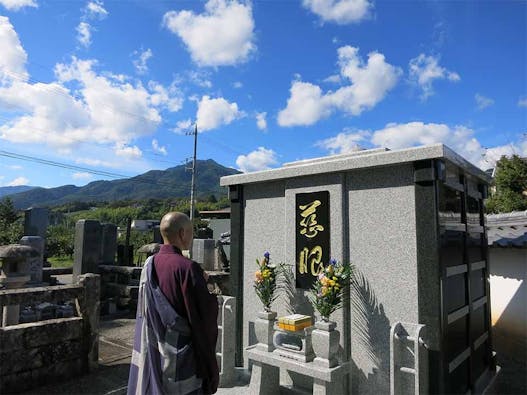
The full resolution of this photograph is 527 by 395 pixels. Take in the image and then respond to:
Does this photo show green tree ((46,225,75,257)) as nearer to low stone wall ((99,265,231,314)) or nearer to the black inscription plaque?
low stone wall ((99,265,231,314))

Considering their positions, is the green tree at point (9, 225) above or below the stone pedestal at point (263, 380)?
above

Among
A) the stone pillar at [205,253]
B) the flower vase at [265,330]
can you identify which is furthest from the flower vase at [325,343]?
the stone pillar at [205,253]

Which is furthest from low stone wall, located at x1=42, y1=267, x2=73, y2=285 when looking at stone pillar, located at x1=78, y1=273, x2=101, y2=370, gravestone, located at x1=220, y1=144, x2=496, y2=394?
gravestone, located at x1=220, y1=144, x2=496, y2=394

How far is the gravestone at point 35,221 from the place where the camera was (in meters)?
14.2

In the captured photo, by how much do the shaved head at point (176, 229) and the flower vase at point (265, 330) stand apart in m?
2.35

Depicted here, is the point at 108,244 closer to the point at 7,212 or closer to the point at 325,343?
the point at 325,343

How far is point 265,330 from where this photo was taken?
493 centimetres

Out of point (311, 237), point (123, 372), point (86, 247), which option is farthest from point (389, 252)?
point (86, 247)

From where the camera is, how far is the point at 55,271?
13414 millimetres

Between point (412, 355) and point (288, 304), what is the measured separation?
73.0 inches

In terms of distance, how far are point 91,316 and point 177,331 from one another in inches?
149

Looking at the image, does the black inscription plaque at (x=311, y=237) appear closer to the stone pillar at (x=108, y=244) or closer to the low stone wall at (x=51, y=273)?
the stone pillar at (x=108, y=244)

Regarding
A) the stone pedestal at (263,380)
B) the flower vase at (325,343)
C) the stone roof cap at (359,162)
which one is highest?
the stone roof cap at (359,162)

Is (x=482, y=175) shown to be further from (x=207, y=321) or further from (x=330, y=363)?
(x=207, y=321)
